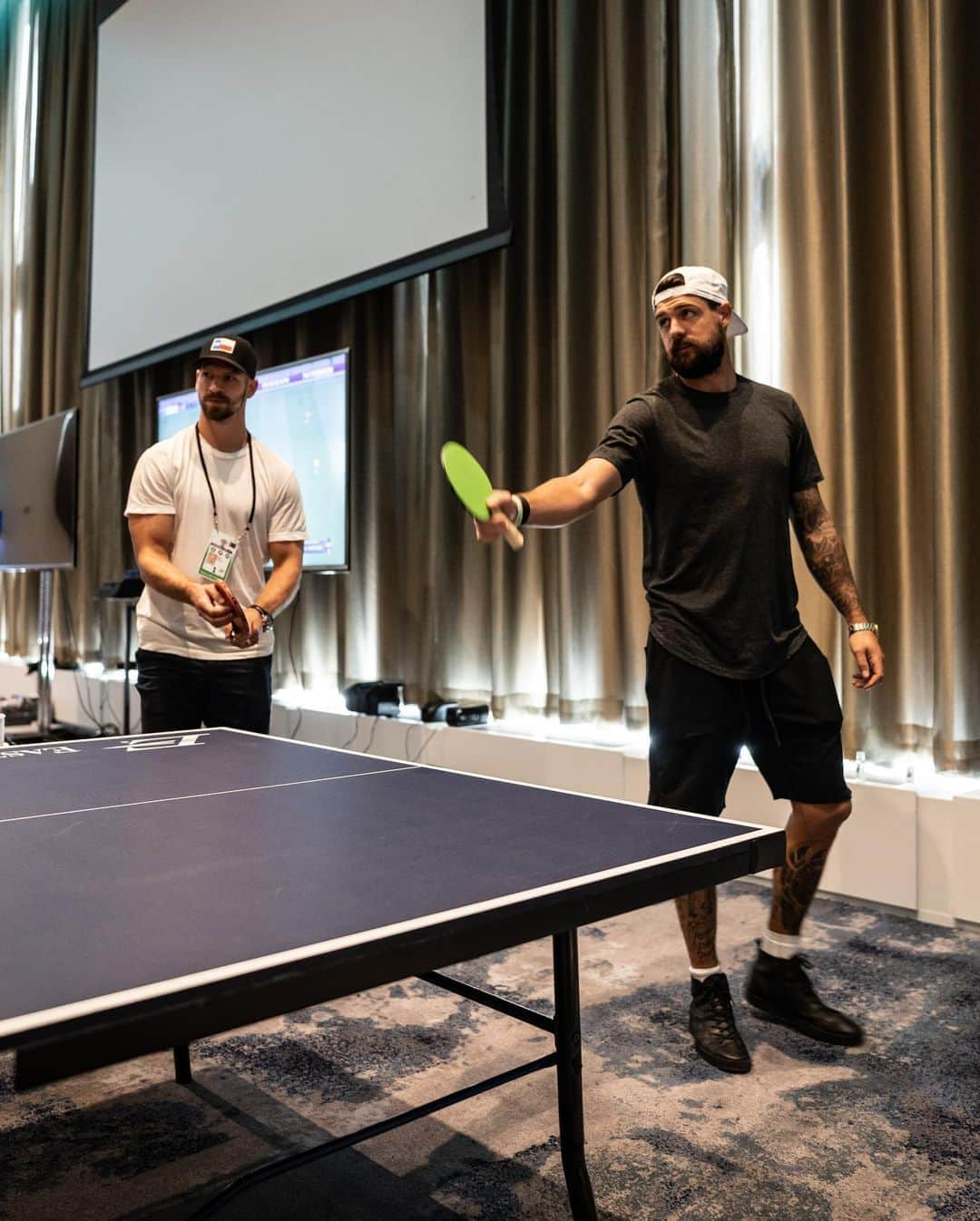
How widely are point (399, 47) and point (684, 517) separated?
301 centimetres

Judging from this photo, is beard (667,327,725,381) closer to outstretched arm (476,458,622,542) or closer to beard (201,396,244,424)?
outstretched arm (476,458,622,542)

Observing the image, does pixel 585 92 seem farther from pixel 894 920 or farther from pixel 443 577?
pixel 894 920

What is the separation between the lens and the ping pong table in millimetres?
798

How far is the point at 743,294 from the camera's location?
3.42m

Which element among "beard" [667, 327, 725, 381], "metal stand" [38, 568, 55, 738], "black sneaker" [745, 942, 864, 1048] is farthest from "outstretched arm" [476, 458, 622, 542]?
"metal stand" [38, 568, 55, 738]

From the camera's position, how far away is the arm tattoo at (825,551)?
2188 mm

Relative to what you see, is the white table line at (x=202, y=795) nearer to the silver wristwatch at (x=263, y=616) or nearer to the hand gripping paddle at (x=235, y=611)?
the hand gripping paddle at (x=235, y=611)

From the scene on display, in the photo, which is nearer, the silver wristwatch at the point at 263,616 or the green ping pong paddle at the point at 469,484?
the green ping pong paddle at the point at 469,484

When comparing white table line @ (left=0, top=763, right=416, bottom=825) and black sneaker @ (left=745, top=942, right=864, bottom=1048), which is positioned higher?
white table line @ (left=0, top=763, right=416, bottom=825)

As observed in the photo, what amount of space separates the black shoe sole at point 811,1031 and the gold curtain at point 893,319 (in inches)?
40.7

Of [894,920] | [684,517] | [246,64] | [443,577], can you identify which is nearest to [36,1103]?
[684,517]

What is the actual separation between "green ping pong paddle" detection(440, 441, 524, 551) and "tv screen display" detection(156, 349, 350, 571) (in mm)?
3012

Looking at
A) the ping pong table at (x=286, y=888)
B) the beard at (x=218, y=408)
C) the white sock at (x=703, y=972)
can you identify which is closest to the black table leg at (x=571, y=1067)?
the ping pong table at (x=286, y=888)

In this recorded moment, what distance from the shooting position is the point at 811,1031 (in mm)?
2096
